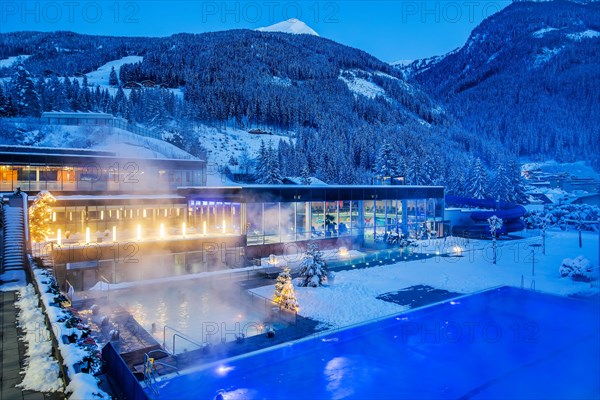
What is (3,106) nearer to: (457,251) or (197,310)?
Answer: (197,310)

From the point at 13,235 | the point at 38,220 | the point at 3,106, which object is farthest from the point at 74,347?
the point at 3,106

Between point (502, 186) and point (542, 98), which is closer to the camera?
point (502, 186)

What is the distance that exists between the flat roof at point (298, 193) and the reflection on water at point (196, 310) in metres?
6.92

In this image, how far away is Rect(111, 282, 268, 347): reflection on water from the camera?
12.3m

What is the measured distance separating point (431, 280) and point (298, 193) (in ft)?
33.5

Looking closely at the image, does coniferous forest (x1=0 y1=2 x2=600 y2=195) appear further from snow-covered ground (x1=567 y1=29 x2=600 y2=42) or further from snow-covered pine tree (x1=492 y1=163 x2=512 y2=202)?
snow-covered ground (x1=567 y1=29 x2=600 y2=42)

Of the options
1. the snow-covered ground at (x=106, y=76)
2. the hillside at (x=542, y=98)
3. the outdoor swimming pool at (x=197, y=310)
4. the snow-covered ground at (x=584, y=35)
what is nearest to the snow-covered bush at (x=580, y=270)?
the outdoor swimming pool at (x=197, y=310)

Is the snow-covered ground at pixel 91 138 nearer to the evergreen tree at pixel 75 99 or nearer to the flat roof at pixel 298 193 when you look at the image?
the evergreen tree at pixel 75 99

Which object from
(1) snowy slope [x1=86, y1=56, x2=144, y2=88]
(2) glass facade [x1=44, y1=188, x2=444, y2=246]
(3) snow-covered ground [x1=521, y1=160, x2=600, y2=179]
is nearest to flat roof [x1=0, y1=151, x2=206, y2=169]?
(2) glass facade [x1=44, y1=188, x2=444, y2=246]

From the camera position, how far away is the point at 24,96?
6419cm

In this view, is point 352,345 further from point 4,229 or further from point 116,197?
point 116,197

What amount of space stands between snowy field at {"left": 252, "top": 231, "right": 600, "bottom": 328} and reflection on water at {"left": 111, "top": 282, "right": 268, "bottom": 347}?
5.36ft

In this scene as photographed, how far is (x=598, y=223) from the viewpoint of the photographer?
37875 mm

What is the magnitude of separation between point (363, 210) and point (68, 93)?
7564 centimetres
